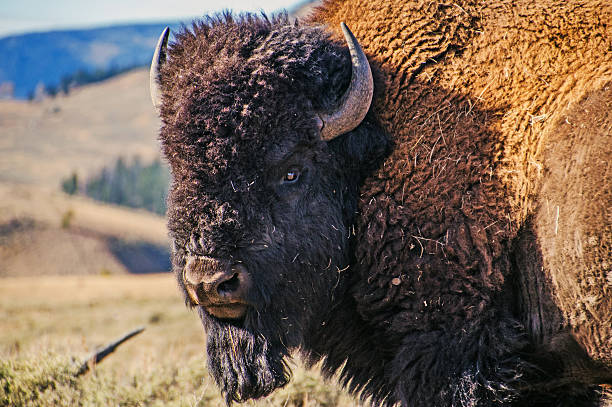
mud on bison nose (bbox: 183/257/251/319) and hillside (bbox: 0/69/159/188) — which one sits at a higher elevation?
mud on bison nose (bbox: 183/257/251/319)

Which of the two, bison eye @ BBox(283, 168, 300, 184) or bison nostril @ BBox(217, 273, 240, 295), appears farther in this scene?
bison eye @ BBox(283, 168, 300, 184)

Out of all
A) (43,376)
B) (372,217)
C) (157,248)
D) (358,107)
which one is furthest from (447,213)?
(157,248)

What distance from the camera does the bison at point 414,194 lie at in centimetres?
279

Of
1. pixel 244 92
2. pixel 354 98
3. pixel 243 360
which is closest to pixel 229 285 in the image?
pixel 243 360

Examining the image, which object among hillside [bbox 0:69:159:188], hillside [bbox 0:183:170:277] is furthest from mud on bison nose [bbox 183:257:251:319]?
hillside [bbox 0:69:159:188]

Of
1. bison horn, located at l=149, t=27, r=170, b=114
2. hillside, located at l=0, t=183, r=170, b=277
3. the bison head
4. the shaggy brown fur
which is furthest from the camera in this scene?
hillside, located at l=0, t=183, r=170, b=277

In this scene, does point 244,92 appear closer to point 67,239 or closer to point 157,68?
point 157,68

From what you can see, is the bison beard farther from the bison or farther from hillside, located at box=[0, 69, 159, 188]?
hillside, located at box=[0, 69, 159, 188]

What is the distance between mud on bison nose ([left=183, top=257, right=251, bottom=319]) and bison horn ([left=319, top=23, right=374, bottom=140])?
88 centimetres

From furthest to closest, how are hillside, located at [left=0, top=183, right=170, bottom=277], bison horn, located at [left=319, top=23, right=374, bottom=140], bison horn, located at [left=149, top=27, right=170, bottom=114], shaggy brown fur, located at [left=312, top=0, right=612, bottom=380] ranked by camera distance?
hillside, located at [left=0, top=183, right=170, bottom=277] < bison horn, located at [left=149, top=27, right=170, bottom=114] < bison horn, located at [left=319, top=23, right=374, bottom=140] < shaggy brown fur, located at [left=312, top=0, right=612, bottom=380]

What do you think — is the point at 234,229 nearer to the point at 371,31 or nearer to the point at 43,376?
the point at 371,31

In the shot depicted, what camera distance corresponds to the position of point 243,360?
304 cm

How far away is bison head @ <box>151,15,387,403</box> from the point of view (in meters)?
2.83

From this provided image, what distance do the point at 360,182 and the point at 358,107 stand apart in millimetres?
430
